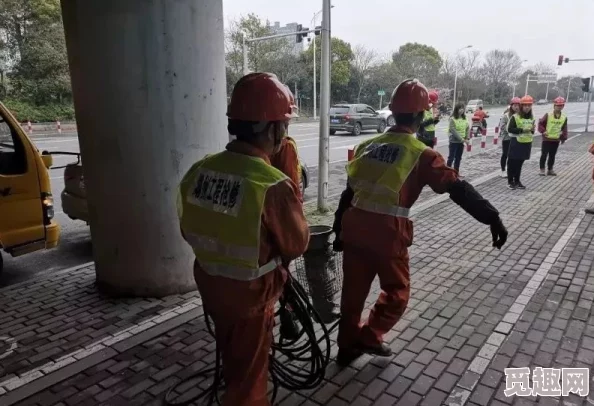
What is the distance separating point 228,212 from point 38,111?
1092 inches

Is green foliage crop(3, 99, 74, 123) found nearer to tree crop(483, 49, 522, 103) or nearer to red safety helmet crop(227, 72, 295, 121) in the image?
red safety helmet crop(227, 72, 295, 121)

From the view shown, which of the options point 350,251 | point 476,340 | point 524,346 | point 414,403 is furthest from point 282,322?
point 524,346

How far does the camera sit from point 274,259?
2389 mm

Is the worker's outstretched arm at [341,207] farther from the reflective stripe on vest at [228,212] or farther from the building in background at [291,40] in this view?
the building in background at [291,40]

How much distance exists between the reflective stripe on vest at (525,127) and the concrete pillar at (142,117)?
714cm

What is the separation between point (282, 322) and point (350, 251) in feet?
2.77

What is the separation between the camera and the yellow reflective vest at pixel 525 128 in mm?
9430

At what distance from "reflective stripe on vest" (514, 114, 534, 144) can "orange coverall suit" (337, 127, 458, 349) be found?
7330mm

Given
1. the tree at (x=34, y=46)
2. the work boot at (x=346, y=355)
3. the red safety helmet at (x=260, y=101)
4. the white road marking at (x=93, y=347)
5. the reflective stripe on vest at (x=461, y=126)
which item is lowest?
the white road marking at (x=93, y=347)

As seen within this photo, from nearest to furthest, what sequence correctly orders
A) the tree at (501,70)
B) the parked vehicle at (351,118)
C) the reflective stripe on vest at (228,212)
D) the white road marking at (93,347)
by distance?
the reflective stripe on vest at (228,212) → the white road marking at (93,347) → the parked vehicle at (351,118) → the tree at (501,70)

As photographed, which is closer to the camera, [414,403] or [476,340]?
[414,403]

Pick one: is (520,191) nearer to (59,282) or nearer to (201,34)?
(201,34)

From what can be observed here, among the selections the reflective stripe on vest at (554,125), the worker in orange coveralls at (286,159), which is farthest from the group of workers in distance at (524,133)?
the worker in orange coveralls at (286,159)

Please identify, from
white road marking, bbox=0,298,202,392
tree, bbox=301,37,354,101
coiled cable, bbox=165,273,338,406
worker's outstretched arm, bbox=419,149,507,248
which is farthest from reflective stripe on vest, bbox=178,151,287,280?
tree, bbox=301,37,354,101
